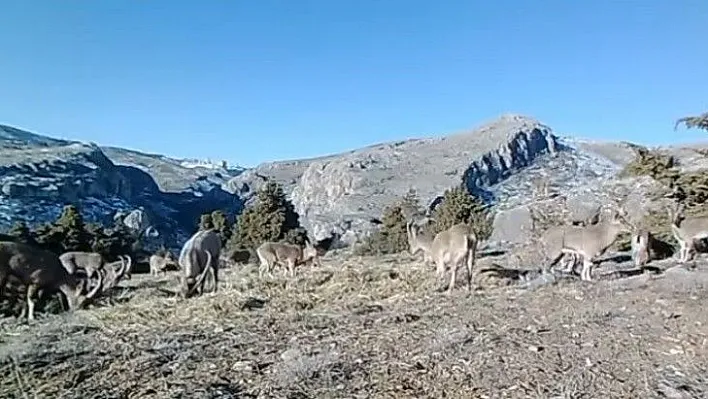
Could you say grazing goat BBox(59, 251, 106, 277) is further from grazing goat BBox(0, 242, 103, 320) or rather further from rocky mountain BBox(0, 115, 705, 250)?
rocky mountain BBox(0, 115, 705, 250)

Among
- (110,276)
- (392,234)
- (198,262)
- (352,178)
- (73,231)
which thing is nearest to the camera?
(198,262)

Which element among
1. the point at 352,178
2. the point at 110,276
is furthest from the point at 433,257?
the point at 352,178

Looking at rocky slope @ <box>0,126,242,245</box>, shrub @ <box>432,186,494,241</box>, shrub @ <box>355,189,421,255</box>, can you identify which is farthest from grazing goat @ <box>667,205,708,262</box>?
rocky slope @ <box>0,126,242,245</box>

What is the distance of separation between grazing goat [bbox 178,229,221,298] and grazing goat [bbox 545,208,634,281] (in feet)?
19.9

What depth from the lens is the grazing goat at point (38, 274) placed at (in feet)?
38.4

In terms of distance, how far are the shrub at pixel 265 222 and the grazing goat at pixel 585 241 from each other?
1033 inches

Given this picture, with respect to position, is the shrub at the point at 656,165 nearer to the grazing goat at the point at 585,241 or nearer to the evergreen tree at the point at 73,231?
the grazing goat at the point at 585,241

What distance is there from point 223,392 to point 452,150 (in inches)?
4035

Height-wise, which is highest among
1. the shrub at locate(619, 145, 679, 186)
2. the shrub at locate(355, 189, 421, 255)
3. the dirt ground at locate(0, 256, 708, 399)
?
the shrub at locate(619, 145, 679, 186)

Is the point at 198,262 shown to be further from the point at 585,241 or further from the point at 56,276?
the point at 585,241

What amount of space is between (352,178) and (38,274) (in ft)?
297

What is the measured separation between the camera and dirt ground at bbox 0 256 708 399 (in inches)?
203

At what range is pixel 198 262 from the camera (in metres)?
12.9

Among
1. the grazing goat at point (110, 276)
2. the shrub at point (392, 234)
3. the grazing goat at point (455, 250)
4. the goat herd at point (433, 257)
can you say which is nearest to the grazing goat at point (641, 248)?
the goat herd at point (433, 257)
